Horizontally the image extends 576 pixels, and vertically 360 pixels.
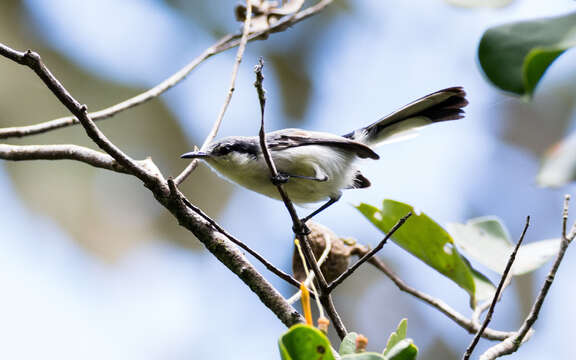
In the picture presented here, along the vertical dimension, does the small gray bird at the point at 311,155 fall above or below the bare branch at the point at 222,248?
above

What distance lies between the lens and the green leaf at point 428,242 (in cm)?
222

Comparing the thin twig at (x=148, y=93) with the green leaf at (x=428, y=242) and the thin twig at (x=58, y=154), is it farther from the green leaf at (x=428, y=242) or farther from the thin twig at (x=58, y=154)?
the green leaf at (x=428, y=242)

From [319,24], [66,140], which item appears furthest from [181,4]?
[66,140]

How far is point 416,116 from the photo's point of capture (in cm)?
294

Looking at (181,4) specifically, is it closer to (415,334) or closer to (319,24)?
(319,24)

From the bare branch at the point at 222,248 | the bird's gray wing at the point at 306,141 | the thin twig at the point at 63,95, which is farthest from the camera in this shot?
the bird's gray wing at the point at 306,141

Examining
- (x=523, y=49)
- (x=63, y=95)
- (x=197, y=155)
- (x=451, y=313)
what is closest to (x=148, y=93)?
(x=197, y=155)

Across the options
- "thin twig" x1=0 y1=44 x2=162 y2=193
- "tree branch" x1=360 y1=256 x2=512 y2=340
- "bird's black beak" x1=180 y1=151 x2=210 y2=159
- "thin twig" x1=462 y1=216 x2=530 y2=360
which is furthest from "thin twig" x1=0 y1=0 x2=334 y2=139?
"thin twig" x1=462 y1=216 x2=530 y2=360

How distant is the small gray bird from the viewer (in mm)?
2750

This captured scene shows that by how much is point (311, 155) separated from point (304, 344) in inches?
74.4

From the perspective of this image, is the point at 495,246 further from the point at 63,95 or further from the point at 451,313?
the point at 63,95

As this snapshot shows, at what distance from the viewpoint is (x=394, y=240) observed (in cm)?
229

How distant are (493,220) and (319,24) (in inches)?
248

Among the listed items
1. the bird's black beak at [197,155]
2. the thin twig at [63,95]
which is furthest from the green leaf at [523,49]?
the bird's black beak at [197,155]
